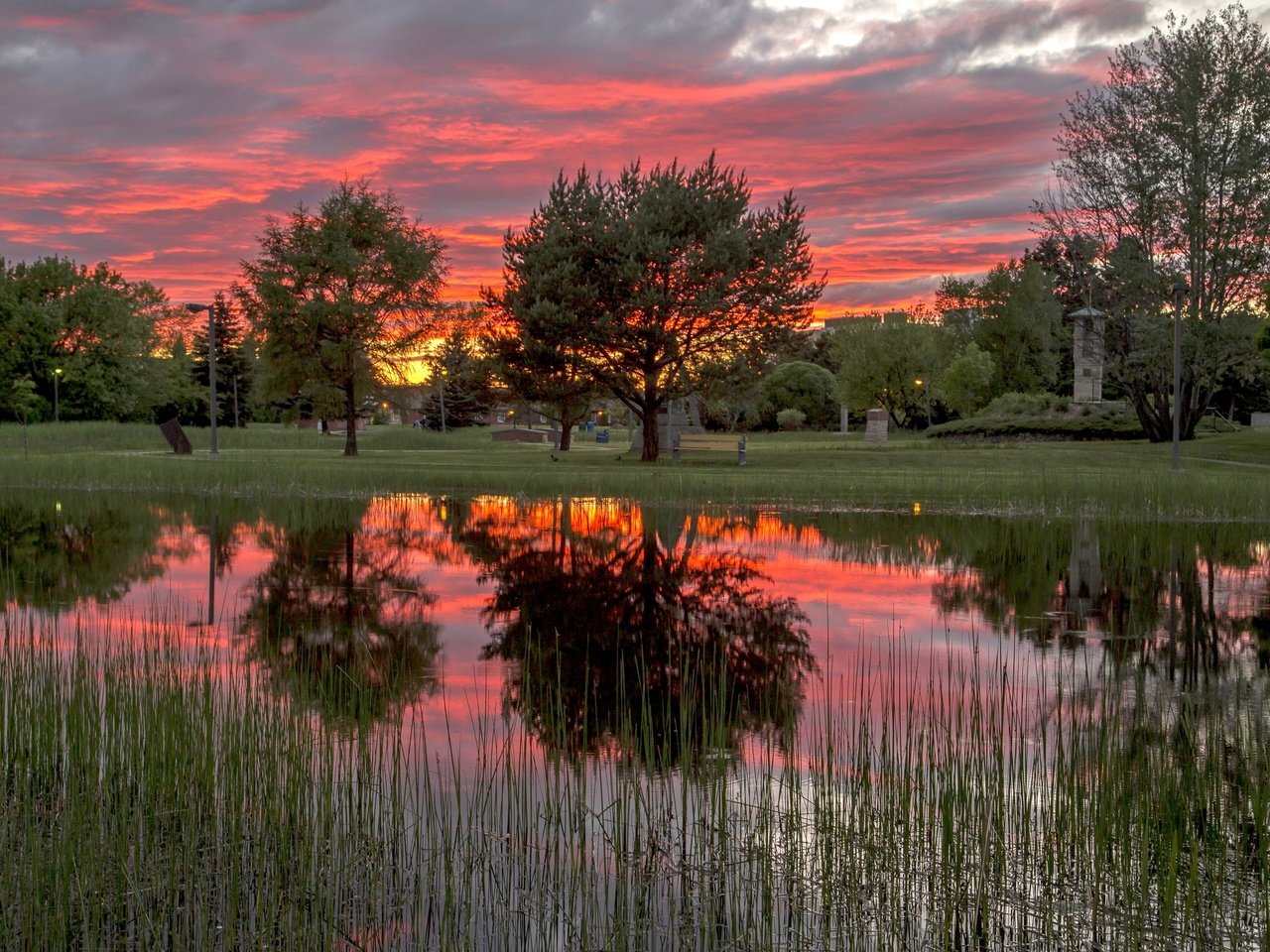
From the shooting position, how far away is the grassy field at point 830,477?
86.9 ft

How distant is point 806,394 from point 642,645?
82.4 meters

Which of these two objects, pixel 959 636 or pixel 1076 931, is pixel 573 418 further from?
pixel 1076 931

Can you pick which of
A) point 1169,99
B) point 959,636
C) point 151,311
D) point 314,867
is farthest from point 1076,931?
point 151,311

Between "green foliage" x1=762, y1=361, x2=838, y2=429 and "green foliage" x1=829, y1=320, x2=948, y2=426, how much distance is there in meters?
5.83

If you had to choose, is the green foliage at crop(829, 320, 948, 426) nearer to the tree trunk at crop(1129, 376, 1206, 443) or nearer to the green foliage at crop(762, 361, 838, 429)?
the green foliage at crop(762, 361, 838, 429)

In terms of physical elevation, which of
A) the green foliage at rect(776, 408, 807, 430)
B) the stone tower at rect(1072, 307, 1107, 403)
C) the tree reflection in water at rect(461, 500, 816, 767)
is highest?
the stone tower at rect(1072, 307, 1107, 403)

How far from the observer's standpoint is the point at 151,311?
112 metres

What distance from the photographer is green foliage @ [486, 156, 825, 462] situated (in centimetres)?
3984

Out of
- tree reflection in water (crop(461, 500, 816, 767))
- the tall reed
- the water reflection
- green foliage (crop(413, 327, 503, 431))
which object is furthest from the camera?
green foliage (crop(413, 327, 503, 431))

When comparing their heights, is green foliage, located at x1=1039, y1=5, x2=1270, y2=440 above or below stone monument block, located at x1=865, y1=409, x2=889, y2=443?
above

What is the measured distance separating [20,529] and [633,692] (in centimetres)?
1753

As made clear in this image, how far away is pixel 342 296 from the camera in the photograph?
167ft

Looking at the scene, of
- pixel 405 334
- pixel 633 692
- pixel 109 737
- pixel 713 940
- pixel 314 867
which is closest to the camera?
pixel 713 940

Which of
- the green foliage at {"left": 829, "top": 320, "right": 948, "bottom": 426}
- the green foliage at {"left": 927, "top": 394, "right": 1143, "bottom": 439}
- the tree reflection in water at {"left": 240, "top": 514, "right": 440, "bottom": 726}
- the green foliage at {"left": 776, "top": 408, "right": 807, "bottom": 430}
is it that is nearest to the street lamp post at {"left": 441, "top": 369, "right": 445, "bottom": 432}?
the green foliage at {"left": 776, "top": 408, "right": 807, "bottom": 430}
